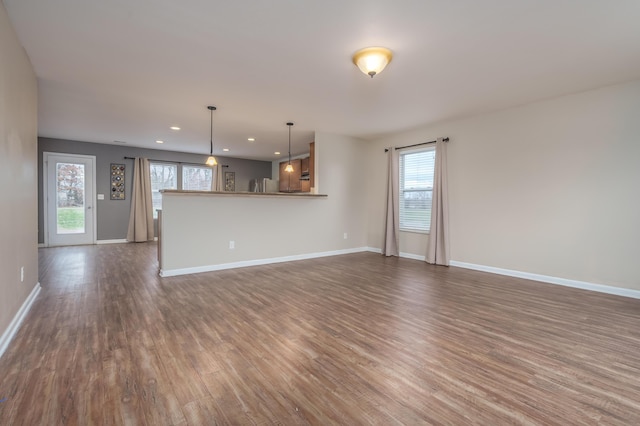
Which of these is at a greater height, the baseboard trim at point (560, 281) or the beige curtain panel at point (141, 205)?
the beige curtain panel at point (141, 205)

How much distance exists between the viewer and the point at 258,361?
6.52ft

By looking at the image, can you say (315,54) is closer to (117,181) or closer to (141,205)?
(141,205)

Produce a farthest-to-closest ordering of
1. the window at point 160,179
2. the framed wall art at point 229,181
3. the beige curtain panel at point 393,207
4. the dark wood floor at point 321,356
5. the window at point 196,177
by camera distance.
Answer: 1. the framed wall art at point 229,181
2. the window at point 196,177
3. the window at point 160,179
4. the beige curtain panel at point 393,207
5. the dark wood floor at point 321,356

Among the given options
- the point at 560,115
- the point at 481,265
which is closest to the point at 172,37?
the point at 560,115

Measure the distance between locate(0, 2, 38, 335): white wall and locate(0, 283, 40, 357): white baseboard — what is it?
5 cm

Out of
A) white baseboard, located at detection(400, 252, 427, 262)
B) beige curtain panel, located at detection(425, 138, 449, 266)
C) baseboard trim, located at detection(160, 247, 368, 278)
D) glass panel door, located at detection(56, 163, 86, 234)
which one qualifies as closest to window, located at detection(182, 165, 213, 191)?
glass panel door, located at detection(56, 163, 86, 234)

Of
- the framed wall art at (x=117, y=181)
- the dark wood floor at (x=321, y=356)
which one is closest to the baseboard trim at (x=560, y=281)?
the dark wood floor at (x=321, y=356)

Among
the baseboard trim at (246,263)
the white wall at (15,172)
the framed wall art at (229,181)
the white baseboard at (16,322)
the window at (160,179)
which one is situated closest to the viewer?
the white baseboard at (16,322)

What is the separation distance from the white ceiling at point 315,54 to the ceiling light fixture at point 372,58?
72 millimetres

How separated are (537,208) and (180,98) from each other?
5.31 metres

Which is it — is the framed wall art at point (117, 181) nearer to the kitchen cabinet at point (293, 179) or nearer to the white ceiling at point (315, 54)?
the white ceiling at point (315, 54)

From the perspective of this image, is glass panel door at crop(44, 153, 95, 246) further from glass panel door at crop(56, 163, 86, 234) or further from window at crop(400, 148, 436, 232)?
window at crop(400, 148, 436, 232)

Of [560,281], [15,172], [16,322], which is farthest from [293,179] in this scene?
[16,322]

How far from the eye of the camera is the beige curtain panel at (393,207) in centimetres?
594
